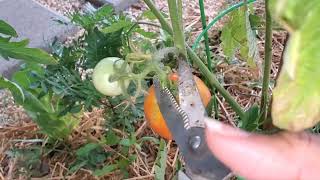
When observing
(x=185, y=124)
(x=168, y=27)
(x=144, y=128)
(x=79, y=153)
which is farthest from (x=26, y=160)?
(x=185, y=124)

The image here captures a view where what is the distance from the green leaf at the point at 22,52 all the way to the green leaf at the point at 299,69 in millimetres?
652

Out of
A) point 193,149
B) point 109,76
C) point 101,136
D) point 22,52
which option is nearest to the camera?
point 193,149

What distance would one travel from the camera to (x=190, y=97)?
29.8 inches

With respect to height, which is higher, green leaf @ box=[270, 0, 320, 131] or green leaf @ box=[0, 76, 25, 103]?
green leaf @ box=[270, 0, 320, 131]

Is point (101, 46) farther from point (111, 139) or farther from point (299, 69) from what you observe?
point (299, 69)

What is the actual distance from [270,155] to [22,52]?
657mm

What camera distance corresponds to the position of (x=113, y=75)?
0.81 metres

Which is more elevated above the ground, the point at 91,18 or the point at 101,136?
the point at 91,18

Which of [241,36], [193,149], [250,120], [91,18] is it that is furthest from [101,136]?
[193,149]

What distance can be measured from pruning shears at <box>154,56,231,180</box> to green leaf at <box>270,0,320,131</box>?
0.29 m

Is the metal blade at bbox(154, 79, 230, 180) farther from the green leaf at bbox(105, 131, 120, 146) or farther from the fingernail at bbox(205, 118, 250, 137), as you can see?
the green leaf at bbox(105, 131, 120, 146)

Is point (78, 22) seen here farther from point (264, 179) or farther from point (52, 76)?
point (264, 179)

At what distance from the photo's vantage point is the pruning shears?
684 mm

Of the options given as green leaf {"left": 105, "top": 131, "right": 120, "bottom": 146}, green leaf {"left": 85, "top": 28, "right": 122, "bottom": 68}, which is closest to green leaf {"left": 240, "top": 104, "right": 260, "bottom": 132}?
green leaf {"left": 85, "top": 28, "right": 122, "bottom": 68}
